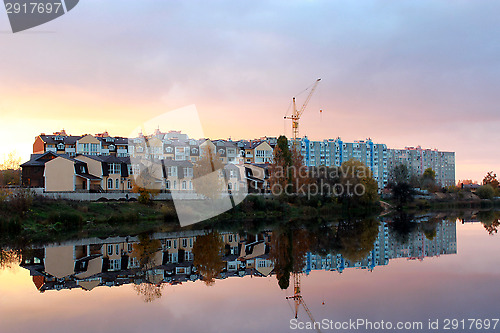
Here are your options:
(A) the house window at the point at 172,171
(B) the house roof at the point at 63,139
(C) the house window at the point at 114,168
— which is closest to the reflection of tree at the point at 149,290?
(C) the house window at the point at 114,168

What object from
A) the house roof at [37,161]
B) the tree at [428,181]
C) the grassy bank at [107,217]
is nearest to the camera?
the grassy bank at [107,217]

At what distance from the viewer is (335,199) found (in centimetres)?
5819

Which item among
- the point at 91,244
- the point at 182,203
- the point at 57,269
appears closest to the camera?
the point at 57,269

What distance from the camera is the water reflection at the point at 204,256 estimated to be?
54.3 ft

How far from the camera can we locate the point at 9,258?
835 inches

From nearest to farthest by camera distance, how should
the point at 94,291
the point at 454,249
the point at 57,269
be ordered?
the point at 94,291 → the point at 57,269 → the point at 454,249

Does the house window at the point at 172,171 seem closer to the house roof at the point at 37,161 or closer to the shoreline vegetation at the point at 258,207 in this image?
the shoreline vegetation at the point at 258,207

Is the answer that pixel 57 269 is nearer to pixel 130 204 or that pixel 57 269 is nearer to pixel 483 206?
pixel 130 204

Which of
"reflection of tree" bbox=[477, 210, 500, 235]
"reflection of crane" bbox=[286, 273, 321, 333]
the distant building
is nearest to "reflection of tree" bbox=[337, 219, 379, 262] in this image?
"reflection of crane" bbox=[286, 273, 321, 333]

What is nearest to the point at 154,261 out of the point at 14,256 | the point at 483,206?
the point at 14,256

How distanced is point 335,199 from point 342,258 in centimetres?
3792

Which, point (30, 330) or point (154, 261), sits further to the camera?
point (154, 261)

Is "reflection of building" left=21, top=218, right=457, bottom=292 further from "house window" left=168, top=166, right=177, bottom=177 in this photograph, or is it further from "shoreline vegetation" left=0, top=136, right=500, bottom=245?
"house window" left=168, top=166, right=177, bottom=177

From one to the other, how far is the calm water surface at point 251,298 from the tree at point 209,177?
83.2 ft
